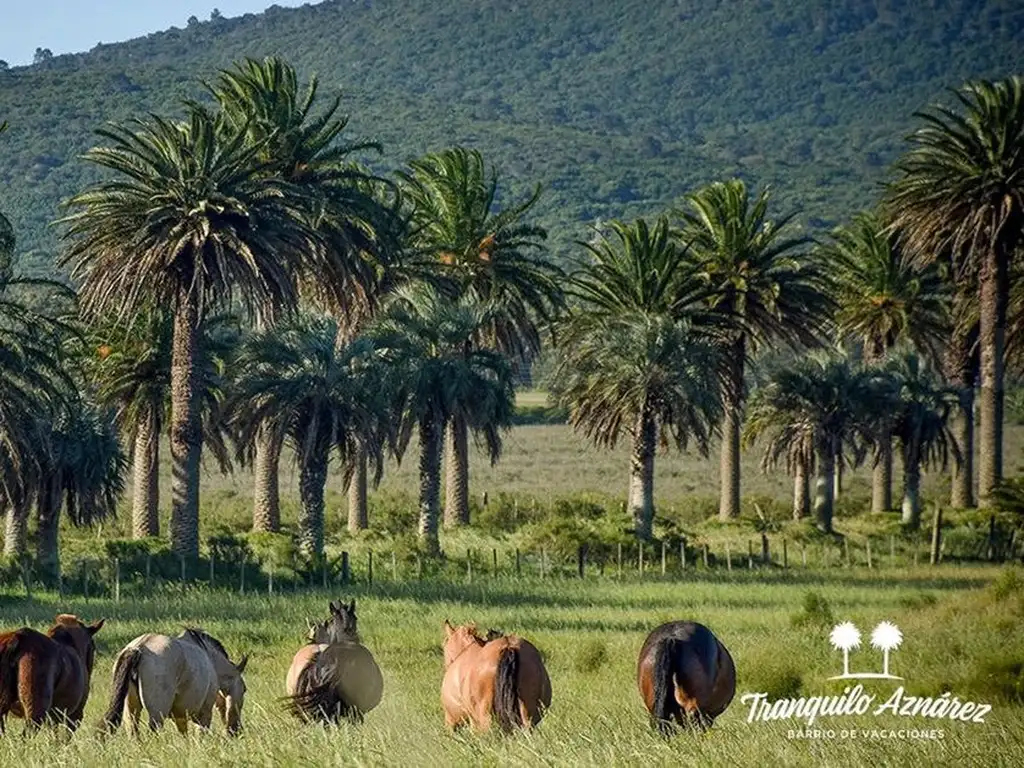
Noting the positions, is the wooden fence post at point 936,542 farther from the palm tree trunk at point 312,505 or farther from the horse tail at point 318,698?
the horse tail at point 318,698

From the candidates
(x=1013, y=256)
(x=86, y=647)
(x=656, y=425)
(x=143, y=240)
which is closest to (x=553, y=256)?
(x=1013, y=256)

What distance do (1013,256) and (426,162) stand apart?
75.9 feet

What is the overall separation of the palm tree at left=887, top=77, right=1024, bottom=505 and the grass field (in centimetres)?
1671

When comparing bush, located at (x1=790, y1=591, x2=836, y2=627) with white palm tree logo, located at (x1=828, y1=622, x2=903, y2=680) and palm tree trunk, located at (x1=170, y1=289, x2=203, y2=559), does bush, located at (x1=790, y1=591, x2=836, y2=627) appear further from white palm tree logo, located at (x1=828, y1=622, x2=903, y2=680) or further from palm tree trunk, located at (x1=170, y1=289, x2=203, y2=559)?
palm tree trunk, located at (x1=170, y1=289, x2=203, y2=559)

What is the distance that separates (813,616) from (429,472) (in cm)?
2184

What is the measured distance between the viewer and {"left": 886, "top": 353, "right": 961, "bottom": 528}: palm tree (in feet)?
205

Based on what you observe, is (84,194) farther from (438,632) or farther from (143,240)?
(438,632)

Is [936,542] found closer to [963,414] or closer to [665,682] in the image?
[963,414]

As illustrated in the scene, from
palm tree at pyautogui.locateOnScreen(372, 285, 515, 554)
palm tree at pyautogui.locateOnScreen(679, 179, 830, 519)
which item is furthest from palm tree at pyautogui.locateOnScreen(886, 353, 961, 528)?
palm tree at pyautogui.locateOnScreen(372, 285, 515, 554)

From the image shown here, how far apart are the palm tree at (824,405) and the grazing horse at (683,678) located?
43.0m

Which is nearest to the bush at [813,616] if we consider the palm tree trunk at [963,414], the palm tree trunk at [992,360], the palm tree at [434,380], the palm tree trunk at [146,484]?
the palm tree at [434,380]

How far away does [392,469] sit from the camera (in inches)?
3750

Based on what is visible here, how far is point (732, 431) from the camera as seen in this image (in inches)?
2451

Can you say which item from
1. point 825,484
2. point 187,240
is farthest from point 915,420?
point 187,240
